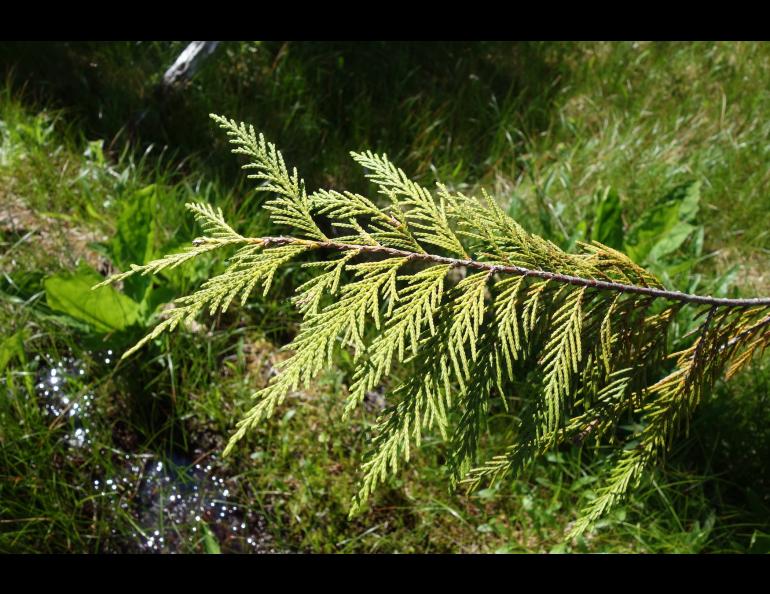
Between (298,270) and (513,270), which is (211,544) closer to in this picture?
(298,270)

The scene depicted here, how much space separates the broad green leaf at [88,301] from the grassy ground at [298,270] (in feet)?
0.07

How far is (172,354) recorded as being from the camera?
2.84 m

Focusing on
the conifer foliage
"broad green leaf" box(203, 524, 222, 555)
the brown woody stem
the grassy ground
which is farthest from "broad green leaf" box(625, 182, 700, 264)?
"broad green leaf" box(203, 524, 222, 555)

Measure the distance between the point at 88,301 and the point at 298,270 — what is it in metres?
0.88

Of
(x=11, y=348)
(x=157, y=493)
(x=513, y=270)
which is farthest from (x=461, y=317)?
(x=11, y=348)

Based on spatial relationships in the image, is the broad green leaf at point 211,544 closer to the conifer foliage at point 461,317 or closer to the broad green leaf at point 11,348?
the broad green leaf at point 11,348

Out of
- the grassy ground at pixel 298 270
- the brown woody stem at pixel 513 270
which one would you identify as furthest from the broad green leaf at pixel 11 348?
the brown woody stem at pixel 513 270

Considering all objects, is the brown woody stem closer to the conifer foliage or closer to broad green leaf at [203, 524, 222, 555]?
the conifer foliage

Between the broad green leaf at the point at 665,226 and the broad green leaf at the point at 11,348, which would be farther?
the broad green leaf at the point at 665,226

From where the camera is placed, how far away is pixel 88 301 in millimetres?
2725

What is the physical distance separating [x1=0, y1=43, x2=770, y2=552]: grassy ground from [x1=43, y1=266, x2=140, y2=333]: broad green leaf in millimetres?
20

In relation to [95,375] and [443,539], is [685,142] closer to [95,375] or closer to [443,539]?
[443,539]

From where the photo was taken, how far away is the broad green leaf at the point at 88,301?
2713 mm

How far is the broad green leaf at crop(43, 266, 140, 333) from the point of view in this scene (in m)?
2.71
